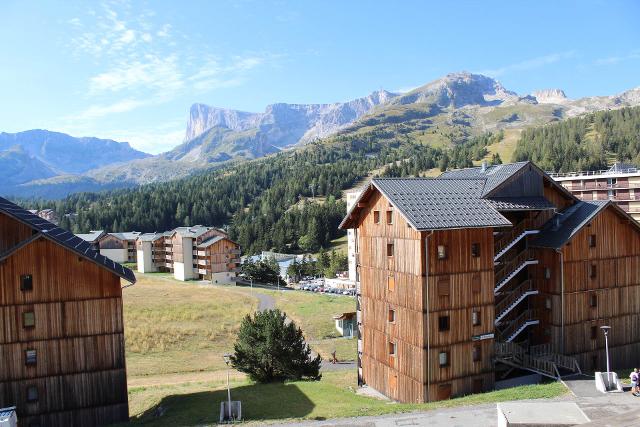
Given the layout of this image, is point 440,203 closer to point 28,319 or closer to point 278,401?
point 278,401

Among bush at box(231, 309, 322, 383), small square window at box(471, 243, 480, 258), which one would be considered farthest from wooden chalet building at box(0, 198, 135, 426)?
small square window at box(471, 243, 480, 258)

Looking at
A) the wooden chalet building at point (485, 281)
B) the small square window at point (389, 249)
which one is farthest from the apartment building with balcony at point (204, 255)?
the small square window at point (389, 249)

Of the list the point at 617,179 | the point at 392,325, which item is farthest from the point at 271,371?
the point at 617,179

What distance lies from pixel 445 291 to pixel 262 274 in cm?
10025

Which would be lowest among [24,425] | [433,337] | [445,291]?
[24,425]

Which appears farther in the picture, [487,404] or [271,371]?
[271,371]

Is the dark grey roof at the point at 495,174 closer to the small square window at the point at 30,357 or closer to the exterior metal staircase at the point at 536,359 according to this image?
the exterior metal staircase at the point at 536,359

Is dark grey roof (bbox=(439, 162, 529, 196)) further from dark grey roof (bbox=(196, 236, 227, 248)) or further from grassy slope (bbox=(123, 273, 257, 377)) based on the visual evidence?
dark grey roof (bbox=(196, 236, 227, 248))

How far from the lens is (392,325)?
38.8 meters

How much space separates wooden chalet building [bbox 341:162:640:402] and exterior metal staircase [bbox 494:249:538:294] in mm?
89

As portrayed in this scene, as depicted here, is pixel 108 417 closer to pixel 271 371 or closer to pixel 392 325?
pixel 271 371

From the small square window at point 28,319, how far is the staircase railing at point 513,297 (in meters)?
32.7

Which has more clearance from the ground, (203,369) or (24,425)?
(24,425)

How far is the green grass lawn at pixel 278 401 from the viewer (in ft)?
104
